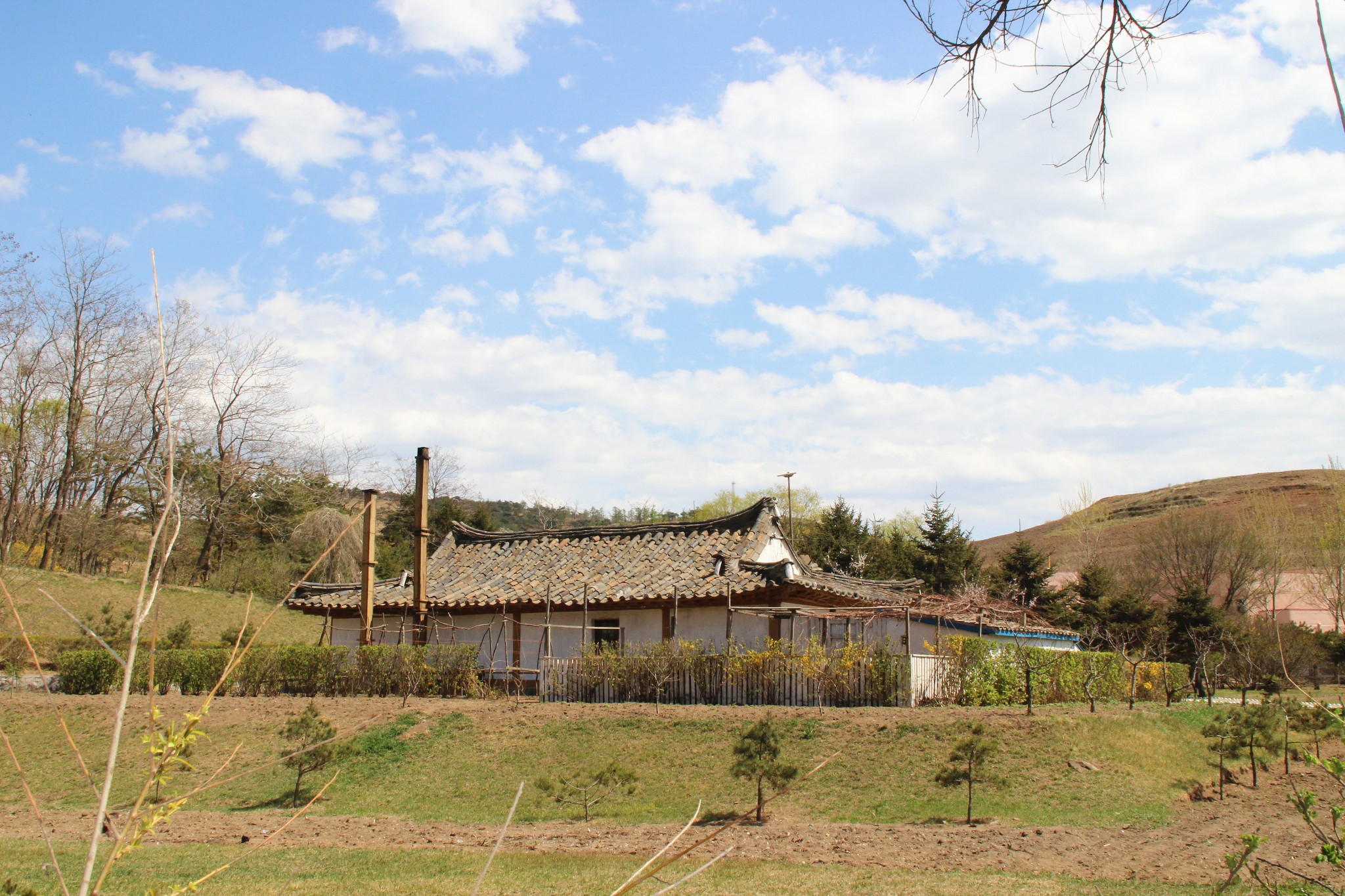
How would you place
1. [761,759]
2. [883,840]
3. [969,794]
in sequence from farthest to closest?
1. [761,759]
2. [969,794]
3. [883,840]

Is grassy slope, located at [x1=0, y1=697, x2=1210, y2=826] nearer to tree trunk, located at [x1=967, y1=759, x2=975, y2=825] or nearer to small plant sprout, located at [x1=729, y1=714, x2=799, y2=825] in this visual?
tree trunk, located at [x1=967, y1=759, x2=975, y2=825]

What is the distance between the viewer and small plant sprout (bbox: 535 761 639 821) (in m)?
11.9

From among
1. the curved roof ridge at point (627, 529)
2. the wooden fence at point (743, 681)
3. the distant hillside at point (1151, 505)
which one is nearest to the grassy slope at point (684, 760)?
the wooden fence at point (743, 681)

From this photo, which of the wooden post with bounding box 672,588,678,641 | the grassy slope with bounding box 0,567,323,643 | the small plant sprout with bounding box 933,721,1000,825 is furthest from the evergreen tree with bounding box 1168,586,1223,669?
the grassy slope with bounding box 0,567,323,643

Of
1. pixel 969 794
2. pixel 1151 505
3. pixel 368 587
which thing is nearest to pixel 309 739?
pixel 368 587

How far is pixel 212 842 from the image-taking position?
10.5m

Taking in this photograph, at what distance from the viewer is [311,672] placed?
20.0m

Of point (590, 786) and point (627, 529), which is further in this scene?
point (627, 529)

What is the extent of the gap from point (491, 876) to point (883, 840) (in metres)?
4.53

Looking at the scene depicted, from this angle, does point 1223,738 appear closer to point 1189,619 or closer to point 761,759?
point 761,759

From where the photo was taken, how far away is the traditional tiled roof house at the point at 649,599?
66.5ft

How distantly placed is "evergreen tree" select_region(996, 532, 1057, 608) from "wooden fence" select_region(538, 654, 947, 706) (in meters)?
19.5

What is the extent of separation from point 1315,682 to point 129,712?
37.9 metres

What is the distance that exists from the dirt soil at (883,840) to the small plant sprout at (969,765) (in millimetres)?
871
